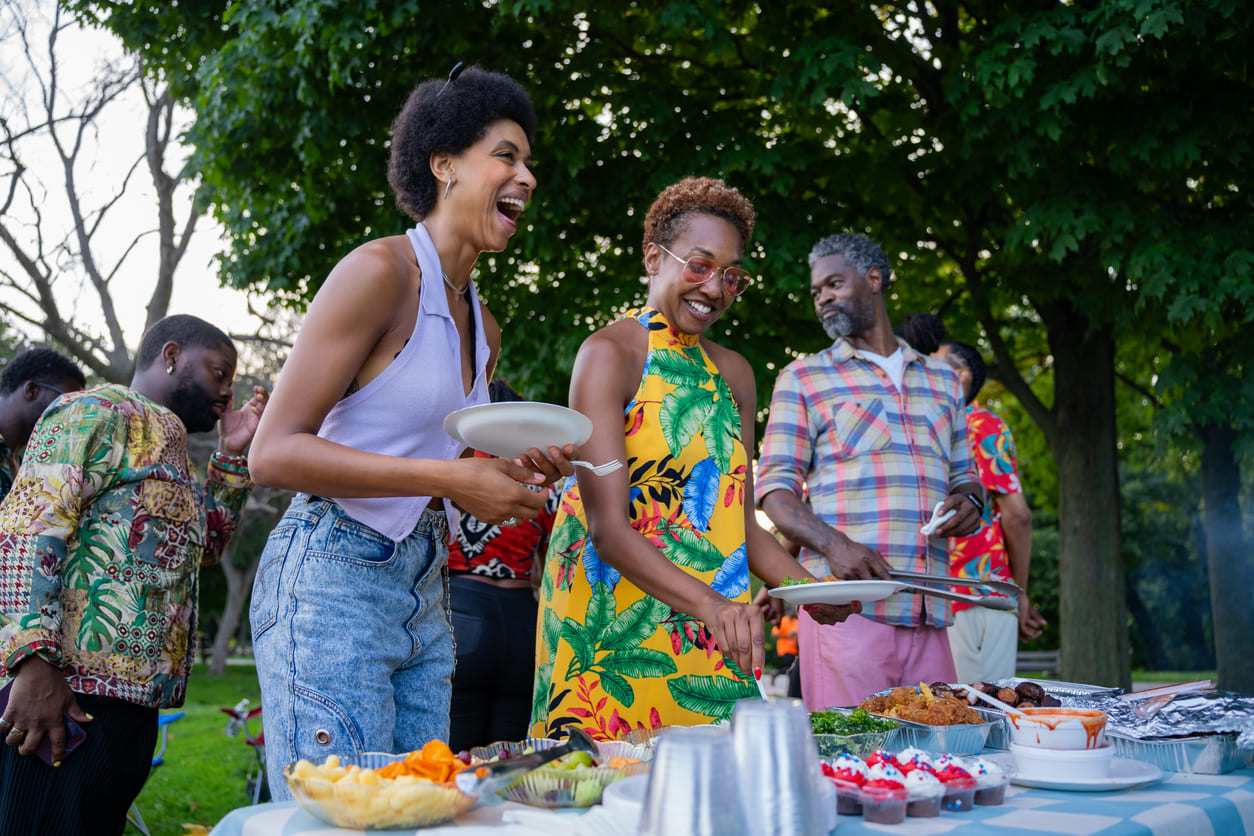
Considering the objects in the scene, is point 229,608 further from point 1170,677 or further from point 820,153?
point 820,153

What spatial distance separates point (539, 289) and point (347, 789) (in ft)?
23.4

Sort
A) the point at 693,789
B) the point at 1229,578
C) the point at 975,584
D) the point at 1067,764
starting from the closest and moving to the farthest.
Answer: the point at 693,789 < the point at 1067,764 < the point at 975,584 < the point at 1229,578

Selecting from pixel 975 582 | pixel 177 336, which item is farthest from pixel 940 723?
pixel 177 336

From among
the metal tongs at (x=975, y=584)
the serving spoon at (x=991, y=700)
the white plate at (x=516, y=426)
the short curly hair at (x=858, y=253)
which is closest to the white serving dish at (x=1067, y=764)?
the serving spoon at (x=991, y=700)

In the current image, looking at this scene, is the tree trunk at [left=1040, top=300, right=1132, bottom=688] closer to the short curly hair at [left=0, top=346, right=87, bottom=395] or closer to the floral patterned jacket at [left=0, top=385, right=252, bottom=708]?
the floral patterned jacket at [left=0, top=385, right=252, bottom=708]

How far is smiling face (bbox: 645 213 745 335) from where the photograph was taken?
2633mm

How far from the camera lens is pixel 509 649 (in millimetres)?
3953

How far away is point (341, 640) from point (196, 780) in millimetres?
8264

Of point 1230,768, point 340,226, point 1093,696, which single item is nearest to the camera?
point 1230,768

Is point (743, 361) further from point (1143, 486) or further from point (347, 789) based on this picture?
point (1143, 486)

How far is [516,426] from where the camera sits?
5.81ft

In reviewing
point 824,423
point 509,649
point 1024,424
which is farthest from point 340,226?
point 1024,424

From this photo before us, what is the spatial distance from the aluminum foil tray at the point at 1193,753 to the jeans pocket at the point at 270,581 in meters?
1.63

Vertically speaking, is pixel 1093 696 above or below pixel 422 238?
below
